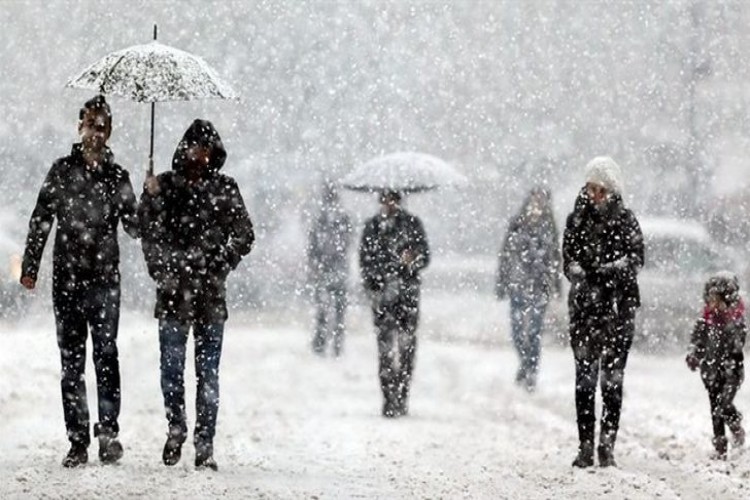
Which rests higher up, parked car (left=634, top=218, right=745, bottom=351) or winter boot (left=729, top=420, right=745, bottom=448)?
parked car (left=634, top=218, right=745, bottom=351)

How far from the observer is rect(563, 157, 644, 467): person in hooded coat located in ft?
30.0

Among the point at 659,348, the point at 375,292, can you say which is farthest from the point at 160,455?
the point at 659,348

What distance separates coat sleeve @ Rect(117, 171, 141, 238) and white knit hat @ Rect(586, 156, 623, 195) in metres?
2.54

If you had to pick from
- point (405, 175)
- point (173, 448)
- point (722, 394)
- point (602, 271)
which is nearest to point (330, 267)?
point (405, 175)

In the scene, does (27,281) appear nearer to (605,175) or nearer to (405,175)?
(605,175)

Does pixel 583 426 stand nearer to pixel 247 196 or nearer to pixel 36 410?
pixel 36 410

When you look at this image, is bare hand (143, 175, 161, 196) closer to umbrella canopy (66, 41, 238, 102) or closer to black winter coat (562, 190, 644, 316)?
umbrella canopy (66, 41, 238, 102)

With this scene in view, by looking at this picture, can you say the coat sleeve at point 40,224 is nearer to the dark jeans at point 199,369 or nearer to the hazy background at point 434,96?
the dark jeans at point 199,369

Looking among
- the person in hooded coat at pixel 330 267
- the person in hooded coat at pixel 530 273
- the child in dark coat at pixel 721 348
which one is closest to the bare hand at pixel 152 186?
the child in dark coat at pixel 721 348

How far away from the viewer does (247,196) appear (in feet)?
112

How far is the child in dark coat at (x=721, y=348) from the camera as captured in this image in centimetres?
986

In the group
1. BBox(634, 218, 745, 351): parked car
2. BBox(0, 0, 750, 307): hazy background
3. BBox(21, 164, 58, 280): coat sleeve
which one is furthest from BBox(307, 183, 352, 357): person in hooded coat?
BBox(0, 0, 750, 307): hazy background

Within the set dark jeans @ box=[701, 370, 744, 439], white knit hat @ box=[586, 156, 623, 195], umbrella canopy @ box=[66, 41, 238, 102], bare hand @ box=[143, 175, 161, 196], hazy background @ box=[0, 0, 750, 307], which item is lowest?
dark jeans @ box=[701, 370, 744, 439]

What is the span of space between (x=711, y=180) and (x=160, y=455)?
101 ft
